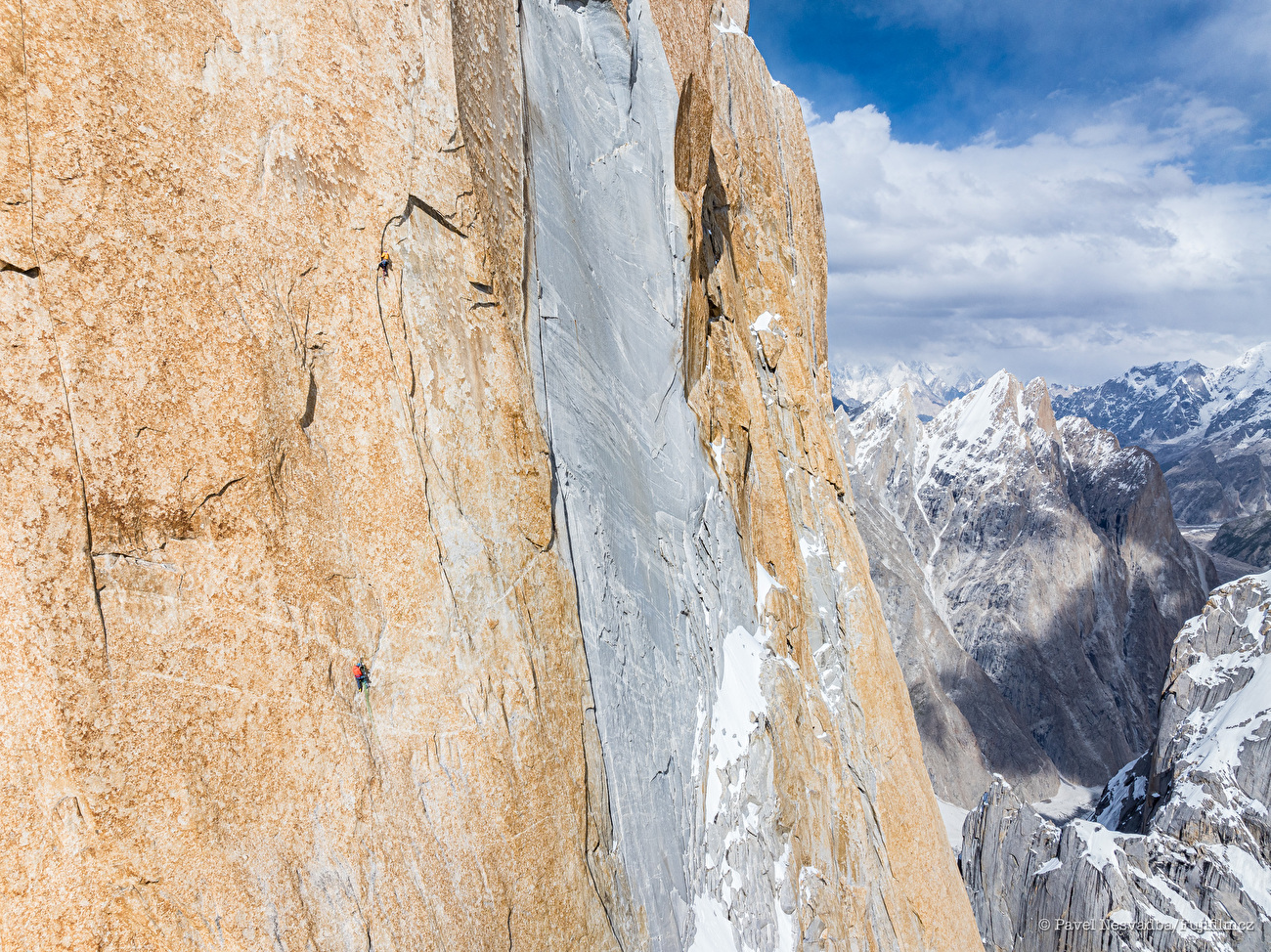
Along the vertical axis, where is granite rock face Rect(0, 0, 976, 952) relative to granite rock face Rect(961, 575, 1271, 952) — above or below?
above

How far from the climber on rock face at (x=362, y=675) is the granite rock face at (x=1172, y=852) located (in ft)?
136

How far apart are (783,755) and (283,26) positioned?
14.0 metres

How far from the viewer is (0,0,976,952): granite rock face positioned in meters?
5.12

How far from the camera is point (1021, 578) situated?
120000mm

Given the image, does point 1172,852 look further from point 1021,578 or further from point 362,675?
point 1021,578

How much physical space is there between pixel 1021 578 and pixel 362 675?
135130mm

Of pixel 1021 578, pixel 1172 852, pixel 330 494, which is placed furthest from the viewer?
pixel 1021 578

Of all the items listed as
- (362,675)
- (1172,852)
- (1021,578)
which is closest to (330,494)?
(362,675)

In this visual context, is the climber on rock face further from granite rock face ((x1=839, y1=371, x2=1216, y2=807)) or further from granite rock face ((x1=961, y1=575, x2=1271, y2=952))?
granite rock face ((x1=839, y1=371, x2=1216, y2=807))

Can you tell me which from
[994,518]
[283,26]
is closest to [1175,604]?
[994,518]

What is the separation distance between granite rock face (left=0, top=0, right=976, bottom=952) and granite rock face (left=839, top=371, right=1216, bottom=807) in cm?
9102

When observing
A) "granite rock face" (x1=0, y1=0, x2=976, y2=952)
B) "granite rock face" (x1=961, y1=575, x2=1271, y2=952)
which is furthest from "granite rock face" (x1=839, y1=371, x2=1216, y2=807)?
"granite rock face" (x1=0, y1=0, x2=976, y2=952)

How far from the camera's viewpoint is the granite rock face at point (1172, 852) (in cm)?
3212

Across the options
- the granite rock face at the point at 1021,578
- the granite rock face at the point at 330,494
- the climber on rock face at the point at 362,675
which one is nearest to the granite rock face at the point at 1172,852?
the granite rock face at the point at 330,494
